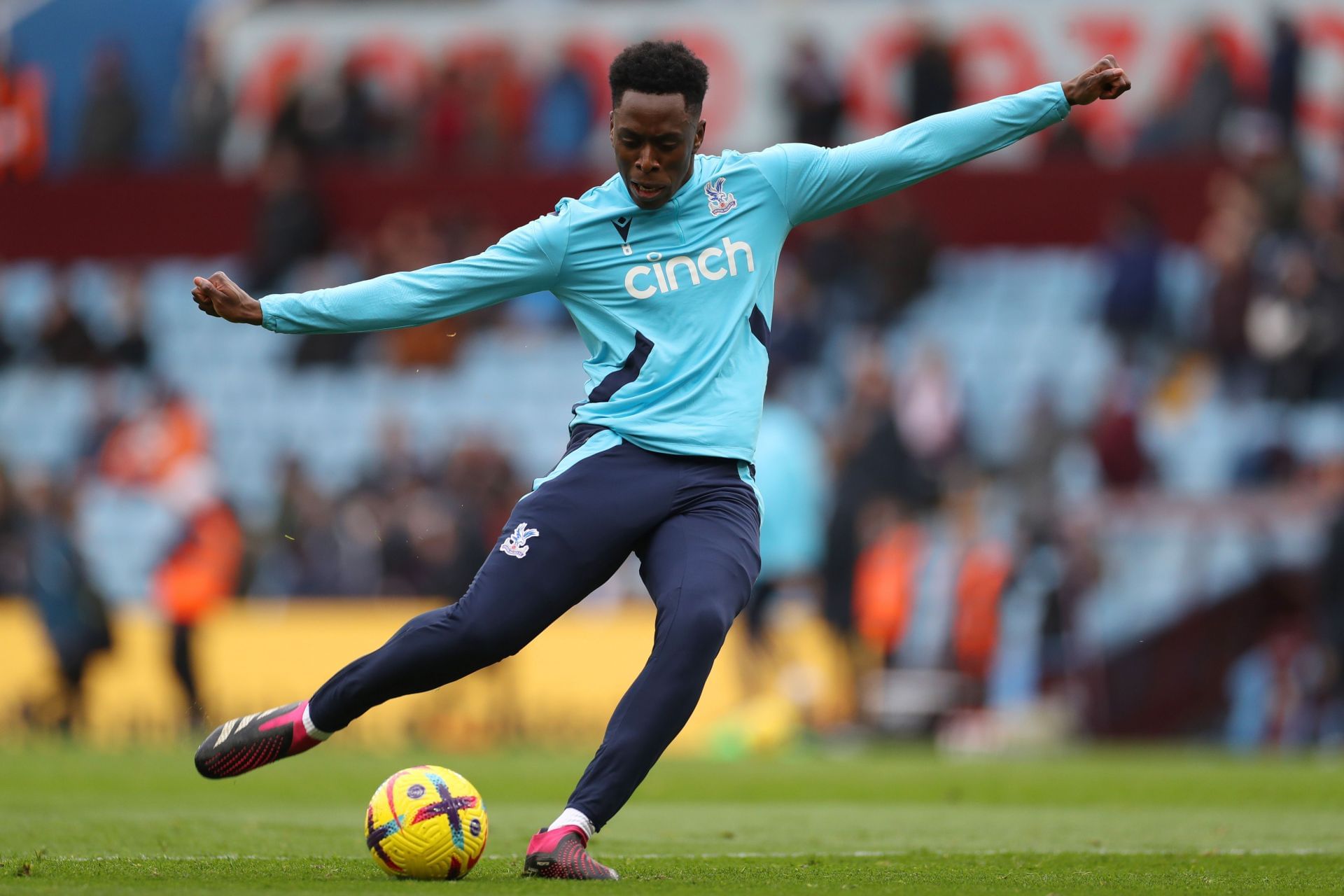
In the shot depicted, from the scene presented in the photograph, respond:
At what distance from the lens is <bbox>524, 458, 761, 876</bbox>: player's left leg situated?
19.2 feet

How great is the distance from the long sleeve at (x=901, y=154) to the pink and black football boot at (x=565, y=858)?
6.77ft

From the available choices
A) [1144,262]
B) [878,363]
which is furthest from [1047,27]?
[878,363]

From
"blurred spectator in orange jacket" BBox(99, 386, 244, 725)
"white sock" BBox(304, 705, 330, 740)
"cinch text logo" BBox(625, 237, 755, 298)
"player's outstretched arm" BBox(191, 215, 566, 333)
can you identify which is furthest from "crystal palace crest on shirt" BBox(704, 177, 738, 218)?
"blurred spectator in orange jacket" BBox(99, 386, 244, 725)

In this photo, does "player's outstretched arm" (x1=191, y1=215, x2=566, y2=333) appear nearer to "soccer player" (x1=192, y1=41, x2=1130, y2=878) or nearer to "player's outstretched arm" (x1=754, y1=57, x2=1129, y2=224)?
"soccer player" (x1=192, y1=41, x2=1130, y2=878)

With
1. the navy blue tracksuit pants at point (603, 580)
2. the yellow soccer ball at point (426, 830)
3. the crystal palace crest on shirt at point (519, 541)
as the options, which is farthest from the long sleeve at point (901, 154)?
the yellow soccer ball at point (426, 830)

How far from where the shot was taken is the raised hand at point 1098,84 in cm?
639

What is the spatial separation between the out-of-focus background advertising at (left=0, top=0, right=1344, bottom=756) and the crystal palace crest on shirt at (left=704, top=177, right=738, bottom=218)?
7272 mm

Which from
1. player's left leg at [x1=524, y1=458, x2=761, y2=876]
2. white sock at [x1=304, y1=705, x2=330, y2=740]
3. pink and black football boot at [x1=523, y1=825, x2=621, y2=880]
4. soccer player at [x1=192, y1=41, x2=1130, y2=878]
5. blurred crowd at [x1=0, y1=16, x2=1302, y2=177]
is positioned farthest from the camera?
blurred crowd at [x1=0, y1=16, x2=1302, y2=177]

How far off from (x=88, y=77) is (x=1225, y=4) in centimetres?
1417

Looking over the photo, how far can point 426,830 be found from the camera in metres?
6.01

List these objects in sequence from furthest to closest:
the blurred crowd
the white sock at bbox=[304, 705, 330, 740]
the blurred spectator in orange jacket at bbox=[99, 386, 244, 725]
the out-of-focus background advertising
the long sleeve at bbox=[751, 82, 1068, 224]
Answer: the blurred crowd < the out-of-focus background advertising < the blurred spectator in orange jacket at bbox=[99, 386, 244, 725] < the long sleeve at bbox=[751, 82, 1068, 224] < the white sock at bbox=[304, 705, 330, 740]

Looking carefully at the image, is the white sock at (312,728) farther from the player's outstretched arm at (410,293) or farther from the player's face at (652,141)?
the player's face at (652,141)

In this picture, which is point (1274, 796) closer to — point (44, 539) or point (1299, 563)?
point (1299, 563)

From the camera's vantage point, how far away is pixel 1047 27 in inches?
957
